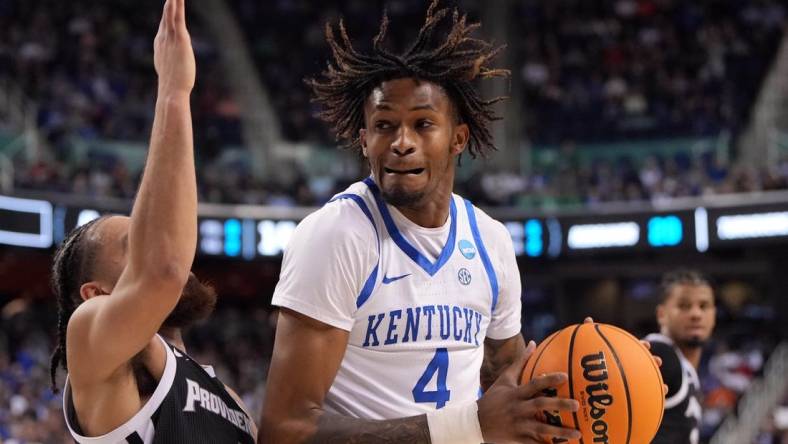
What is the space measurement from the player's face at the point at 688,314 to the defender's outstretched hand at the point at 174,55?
4.10m

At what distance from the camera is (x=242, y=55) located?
18672mm

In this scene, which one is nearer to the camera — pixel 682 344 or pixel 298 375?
pixel 298 375

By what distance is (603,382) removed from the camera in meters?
2.70

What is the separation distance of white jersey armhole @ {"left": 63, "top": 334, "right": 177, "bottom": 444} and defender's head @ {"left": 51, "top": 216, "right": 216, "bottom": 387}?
0.20m

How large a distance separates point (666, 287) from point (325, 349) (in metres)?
3.56

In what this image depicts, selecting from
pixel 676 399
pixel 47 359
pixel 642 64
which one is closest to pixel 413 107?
pixel 676 399

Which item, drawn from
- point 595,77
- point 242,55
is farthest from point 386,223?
point 242,55

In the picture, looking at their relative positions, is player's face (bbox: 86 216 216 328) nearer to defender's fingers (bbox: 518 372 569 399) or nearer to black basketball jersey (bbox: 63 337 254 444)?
black basketball jersey (bbox: 63 337 254 444)

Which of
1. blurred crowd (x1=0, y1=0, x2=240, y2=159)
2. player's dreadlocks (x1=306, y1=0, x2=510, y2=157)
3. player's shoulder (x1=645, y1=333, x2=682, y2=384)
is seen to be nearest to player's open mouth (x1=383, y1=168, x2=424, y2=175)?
player's dreadlocks (x1=306, y1=0, x2=510, y2=157)

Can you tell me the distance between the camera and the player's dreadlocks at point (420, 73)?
3158 millimetres

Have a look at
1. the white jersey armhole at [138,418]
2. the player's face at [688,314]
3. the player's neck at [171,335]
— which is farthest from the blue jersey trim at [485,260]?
the player's face at [688,314]

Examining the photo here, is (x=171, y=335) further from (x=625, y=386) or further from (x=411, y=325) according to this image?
(x=625, y=386)

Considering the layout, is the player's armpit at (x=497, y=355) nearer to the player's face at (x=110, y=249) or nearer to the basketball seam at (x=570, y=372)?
the basketball seam at (x=570, y=372)

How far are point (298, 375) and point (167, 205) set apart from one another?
0.86 m
